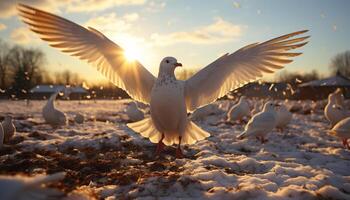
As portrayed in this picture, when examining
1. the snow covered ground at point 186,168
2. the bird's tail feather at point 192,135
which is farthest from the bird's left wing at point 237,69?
the snow covered ground at point 186,168

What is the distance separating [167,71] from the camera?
6418mm

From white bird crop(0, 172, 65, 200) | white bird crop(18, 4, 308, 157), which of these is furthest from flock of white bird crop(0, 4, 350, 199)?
white bird crop(0, 172, 65, 200)

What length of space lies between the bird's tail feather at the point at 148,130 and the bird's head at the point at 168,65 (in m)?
1.42

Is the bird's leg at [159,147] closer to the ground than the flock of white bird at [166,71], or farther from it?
closer to the ground

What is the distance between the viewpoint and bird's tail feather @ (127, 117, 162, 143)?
7153 millimetres

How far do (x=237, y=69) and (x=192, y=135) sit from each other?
168 cm

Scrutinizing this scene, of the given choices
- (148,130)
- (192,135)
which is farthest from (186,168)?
(148,130)

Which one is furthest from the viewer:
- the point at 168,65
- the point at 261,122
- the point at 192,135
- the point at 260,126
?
the point at 261,122

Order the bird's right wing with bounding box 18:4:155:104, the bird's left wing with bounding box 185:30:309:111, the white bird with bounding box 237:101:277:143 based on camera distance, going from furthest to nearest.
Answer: the white bird with bounding box 237:101:277:143 → the bird's left wing with bounding box 185:30:309:111 → the bird's right wing with bounding box 18:4:155:104

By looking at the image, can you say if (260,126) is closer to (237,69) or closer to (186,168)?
(237,69)

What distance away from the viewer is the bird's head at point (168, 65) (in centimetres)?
641

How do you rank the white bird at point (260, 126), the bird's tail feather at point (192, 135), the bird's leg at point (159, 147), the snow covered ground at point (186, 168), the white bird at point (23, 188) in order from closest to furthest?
1. the white bird at point (23, 188)
2. the snow covered ground at point (186, 168)
3. the bird's leg at point (159, 147)
4. the bird's tail feather at point (192, 135)
5. the white bird at point (260, 126)

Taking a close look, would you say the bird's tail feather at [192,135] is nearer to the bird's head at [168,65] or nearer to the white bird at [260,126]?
the bird's head at [168,65]

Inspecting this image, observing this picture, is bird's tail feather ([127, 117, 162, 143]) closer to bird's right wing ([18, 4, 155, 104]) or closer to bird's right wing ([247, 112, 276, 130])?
bird's right wing ([18, 4, 155, 104])
